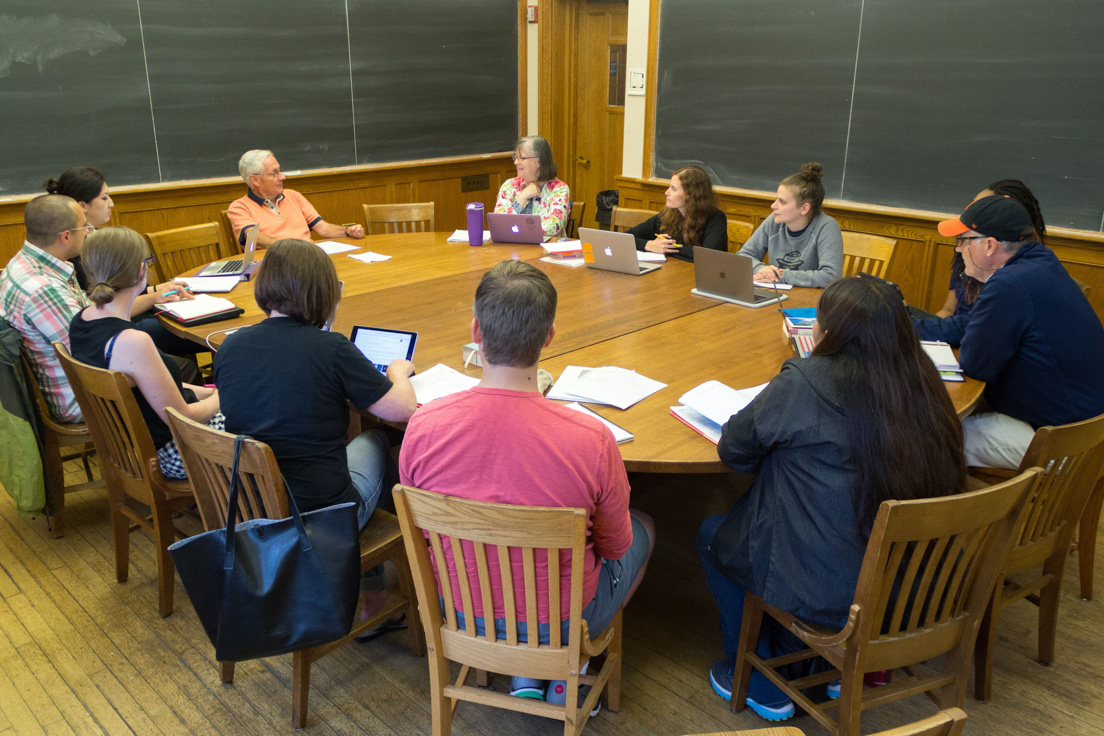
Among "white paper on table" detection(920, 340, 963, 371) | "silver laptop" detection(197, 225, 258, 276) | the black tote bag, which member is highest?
"silver laptop" detection(197, 225, 258, 276)

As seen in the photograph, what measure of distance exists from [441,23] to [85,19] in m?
2.48

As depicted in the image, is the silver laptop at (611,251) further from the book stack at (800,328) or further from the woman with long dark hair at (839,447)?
the woman with long dark hair at (839,447)

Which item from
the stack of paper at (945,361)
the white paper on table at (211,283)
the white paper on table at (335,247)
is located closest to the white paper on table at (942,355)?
the stack of paper at (945,361)

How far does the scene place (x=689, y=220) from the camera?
12.9 ft

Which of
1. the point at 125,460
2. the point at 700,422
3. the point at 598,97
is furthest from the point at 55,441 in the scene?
the point at 598,97

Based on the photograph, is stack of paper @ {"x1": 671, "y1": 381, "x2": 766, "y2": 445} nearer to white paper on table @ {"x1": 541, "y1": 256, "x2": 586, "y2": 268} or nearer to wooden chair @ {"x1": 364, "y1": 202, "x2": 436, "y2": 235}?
white paper on table @ {"x1": 541, "y1": 256, "x2": 586, "y2": 268}

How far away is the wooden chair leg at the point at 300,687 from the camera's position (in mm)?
1918

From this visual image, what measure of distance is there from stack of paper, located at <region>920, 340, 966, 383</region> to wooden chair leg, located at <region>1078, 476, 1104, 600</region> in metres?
0.55

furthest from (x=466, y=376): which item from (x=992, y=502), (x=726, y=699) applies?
(x=992, y=502)

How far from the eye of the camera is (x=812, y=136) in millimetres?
4750

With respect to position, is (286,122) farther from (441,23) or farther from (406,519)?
(406,519)

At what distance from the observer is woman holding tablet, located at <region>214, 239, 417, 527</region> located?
1838 millimetres

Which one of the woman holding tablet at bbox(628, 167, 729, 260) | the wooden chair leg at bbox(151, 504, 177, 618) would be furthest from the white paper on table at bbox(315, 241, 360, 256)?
the wooden chair leg at bbox(151, 504, 177, 618)

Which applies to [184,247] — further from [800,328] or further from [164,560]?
[800,328]
